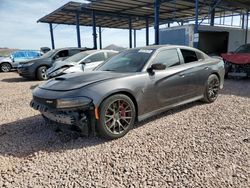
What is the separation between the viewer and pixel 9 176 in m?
2.74

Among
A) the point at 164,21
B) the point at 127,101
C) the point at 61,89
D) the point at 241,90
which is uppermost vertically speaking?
the point at 164,21

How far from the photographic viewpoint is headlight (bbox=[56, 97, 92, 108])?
3.38 meters

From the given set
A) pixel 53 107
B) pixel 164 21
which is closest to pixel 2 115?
pixel 53 107

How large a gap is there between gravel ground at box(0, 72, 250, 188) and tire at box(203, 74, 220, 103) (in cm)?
79

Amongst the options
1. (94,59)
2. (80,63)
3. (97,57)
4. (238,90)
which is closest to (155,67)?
(238,90)

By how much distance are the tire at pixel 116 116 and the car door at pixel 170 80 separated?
684 mm

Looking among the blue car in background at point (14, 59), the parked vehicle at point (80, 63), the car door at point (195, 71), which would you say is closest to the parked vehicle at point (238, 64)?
the car door at point (195, 71)

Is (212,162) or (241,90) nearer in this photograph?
(212,162)

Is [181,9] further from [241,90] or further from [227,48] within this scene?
[241,90]

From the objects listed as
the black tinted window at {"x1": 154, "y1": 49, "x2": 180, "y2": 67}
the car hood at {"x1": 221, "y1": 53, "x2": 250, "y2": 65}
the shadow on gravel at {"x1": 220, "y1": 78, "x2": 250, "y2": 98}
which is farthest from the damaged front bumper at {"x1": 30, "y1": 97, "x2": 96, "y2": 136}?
the car hood at {"x1": 221, "y1": 53, "x2": 250, "y2": 65}

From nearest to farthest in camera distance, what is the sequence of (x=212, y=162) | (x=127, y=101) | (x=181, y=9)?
(x=212, y=162), (x=127, y=101), (x=181, y=9)

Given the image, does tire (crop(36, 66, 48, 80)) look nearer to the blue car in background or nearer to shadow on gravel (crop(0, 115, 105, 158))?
shadow on gravel (crop(0, 115, 105, 158))

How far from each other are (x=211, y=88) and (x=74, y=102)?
362cm

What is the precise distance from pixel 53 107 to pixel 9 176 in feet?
3.67
